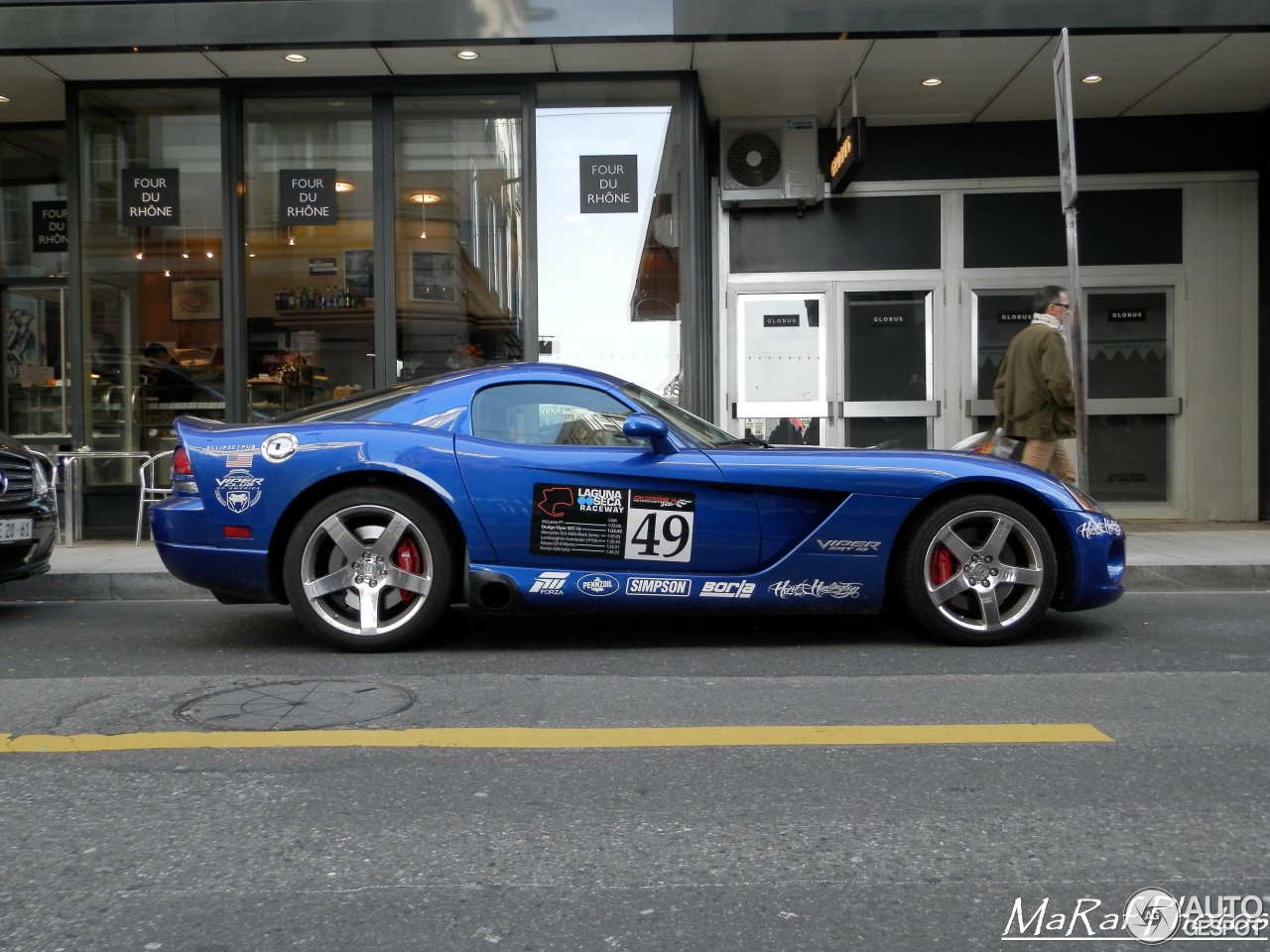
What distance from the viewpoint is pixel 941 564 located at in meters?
4.98

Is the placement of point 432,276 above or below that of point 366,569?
above

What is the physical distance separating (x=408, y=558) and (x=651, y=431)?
123 centimetres

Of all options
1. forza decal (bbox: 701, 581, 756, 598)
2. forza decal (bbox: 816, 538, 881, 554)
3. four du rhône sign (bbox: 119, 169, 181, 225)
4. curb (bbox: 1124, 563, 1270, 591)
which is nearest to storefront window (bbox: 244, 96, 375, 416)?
four du rhône sign (bbox: 119, 169, 181, 225)

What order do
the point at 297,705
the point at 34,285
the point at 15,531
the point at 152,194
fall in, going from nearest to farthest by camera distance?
the point at 297,705, the point at 15,531, the point at 152,194, the point at 34,285

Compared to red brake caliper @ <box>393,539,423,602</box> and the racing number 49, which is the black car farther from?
the racing number 49

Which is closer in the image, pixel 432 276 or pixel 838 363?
pixel 432 276

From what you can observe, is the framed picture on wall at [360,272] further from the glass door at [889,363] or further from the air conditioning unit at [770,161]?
the glass door at [889,363]

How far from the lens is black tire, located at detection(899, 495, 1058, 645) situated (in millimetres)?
4945

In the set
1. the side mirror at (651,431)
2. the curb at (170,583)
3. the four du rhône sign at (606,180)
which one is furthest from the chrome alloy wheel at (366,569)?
the four du rhône sign at (606,180)

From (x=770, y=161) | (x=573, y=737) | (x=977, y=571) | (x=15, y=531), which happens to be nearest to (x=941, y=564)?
(x=977, y=571)

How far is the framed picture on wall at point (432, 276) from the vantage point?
9.73m

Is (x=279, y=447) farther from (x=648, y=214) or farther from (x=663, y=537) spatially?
(x=648, y=214)

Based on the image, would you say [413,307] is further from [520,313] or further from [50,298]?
[50,298]

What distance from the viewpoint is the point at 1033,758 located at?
336 centimetres
